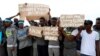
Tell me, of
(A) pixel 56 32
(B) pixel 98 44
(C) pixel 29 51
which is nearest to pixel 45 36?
(A) pixel 56 32

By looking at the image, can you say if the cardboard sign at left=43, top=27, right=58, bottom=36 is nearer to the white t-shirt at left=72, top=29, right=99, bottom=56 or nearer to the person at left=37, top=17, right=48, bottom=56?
the person at left=37, top=17, right=48, bottom=56

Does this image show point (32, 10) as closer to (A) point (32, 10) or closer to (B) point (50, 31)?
(A) point (32, 10)

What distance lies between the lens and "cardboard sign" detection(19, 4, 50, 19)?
46.3 ft

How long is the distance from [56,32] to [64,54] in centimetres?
85

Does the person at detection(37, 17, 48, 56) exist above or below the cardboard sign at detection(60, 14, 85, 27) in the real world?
below

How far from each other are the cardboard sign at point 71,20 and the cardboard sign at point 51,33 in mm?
428

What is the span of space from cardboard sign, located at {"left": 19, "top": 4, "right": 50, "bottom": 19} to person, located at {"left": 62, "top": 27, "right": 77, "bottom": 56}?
5.26 feet

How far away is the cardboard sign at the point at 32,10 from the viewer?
14.1 metres

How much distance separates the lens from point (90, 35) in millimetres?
10930


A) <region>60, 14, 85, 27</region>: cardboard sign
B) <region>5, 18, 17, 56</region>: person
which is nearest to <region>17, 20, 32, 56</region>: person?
<region>5, 18, 17, 56</region>: person

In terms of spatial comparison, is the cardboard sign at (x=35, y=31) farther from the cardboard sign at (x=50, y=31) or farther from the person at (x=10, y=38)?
Answer: the person at (x=10, y=38)

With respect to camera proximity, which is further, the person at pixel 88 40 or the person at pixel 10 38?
the person at pixel 10 38

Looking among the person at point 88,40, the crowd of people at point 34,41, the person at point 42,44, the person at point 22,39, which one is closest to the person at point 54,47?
the crowd of people at point 34,41

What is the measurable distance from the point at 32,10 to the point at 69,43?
2402 millimetres
